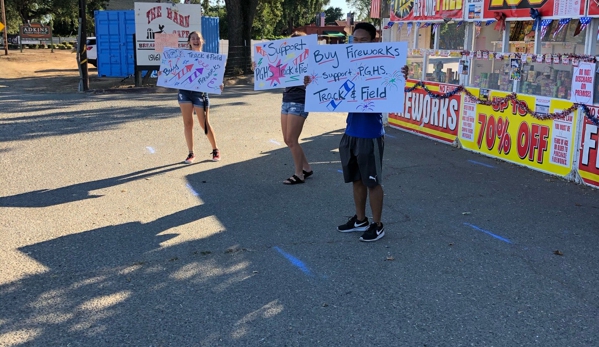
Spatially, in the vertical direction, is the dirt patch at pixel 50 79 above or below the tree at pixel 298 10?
below

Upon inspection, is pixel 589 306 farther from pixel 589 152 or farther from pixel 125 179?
pixel 125 179

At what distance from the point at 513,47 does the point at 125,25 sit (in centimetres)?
1744

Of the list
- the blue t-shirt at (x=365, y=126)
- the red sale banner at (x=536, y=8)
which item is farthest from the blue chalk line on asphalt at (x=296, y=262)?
the red sale banner at (x=536, y=8)

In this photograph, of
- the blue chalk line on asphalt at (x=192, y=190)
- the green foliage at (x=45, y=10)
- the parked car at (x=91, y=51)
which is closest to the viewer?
the blue chalk line on asphalt at (x=192, y=190)

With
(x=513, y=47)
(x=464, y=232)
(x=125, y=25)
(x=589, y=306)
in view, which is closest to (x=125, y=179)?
(x=464, y=232)

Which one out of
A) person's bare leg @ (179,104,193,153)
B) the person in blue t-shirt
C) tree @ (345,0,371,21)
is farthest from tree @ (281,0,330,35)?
the person in blue t-shirt

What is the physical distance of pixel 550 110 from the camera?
7.86m

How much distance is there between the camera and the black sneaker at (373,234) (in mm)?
5188

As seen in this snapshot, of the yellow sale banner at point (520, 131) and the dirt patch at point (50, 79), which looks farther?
the dirt patch at point (50, 79)

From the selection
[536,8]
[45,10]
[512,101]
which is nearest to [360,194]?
[512,101]

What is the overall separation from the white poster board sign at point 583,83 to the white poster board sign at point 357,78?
3267mm

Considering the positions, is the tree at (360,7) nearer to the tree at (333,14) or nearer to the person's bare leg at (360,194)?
the tree at (333,14)

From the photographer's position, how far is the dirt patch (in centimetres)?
1886

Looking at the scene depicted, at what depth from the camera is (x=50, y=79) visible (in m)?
23.0
